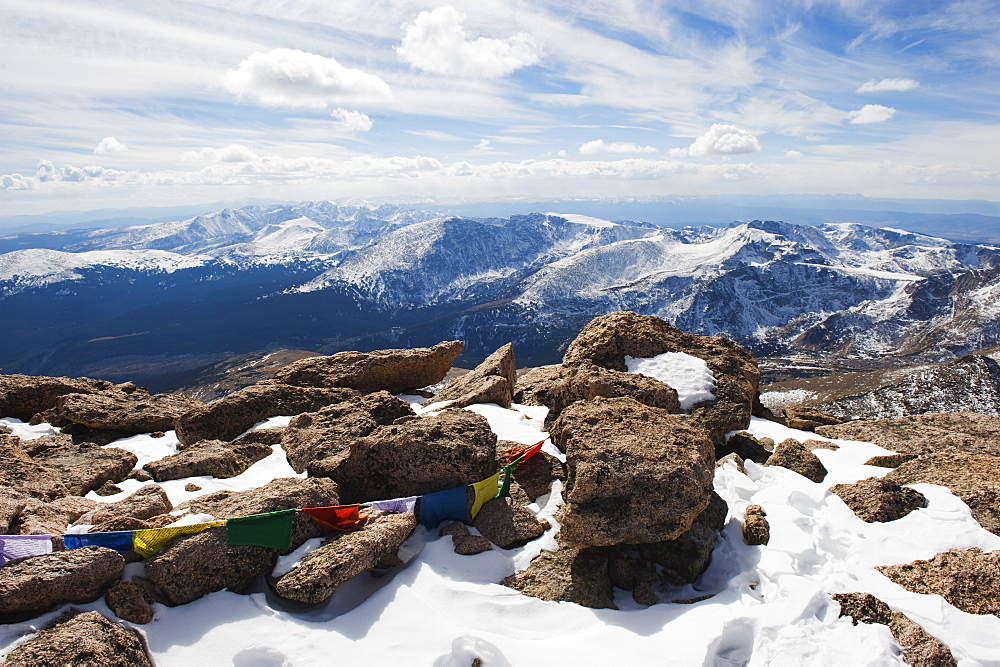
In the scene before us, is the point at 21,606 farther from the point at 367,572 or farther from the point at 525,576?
the point at 525,576

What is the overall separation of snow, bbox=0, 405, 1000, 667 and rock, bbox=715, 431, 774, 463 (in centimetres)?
470

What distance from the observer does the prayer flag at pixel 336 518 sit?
33.0 ft

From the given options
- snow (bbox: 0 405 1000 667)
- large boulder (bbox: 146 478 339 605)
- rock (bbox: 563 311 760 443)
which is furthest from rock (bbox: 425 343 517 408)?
large boulder (bbox: 146 478 339 605)

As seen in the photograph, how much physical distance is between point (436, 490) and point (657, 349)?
12.0 m

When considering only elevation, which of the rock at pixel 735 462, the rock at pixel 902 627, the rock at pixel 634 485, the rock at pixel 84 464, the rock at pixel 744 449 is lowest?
the rock at pixel 84 464

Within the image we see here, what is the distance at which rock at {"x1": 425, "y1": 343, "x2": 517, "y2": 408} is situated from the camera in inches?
794

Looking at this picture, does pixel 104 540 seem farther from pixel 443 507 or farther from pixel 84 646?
pixel 443 507

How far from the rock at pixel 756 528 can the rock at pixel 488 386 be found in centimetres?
1097

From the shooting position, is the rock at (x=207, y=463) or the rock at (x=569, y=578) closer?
the rock at (x=569, y=578)

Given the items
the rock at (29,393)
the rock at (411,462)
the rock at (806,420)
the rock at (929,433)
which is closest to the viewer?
the rock at (411,462)

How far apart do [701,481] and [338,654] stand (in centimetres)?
733

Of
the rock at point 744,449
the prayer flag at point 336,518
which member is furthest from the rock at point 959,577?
the prayer flag at point 336,518

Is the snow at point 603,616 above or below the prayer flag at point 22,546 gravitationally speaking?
below

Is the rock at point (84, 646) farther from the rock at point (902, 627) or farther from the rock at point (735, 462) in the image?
the rock at point (735, 462)
